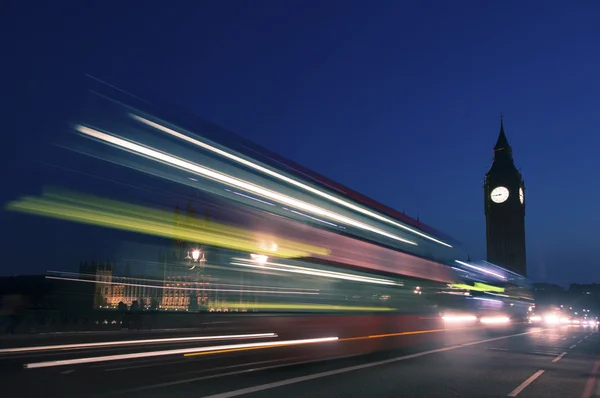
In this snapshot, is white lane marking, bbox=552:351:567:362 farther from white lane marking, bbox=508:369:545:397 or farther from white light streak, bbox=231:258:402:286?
white light streak, bbox=231:258:402:286

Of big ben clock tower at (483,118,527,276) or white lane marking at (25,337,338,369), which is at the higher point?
big ben clock tower at (483,118,527,276)

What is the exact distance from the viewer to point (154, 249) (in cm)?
925

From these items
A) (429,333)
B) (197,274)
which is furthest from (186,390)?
(429,333)

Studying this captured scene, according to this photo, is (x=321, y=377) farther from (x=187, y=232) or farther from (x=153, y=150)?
(x=153, y=150)

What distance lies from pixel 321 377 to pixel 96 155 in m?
6.18

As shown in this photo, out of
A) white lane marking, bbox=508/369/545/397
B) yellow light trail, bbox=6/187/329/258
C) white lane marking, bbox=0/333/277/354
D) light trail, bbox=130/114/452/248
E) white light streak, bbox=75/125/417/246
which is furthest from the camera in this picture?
white lane marking, bbox=0/333/277/354

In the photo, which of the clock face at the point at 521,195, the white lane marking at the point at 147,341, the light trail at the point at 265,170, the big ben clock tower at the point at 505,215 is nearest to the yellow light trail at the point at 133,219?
Answer: the light trail at the point at 265,170

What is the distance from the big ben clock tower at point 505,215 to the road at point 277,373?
99.8 m

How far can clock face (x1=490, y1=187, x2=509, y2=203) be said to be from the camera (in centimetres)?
12044

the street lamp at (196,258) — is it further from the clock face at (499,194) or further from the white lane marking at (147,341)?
the clock face at (499,194)

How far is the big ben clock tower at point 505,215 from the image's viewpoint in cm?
11356

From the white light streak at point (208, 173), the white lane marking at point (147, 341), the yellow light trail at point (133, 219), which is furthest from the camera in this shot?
the white lane marking at point (147, 341)

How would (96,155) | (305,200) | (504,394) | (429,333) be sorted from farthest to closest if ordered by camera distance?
(429,333)
(305,200)
(504,394)
(96,155)

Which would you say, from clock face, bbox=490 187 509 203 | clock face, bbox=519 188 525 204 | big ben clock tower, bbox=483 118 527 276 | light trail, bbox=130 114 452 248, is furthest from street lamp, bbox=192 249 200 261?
clock face, bbox=519 188 525 204
